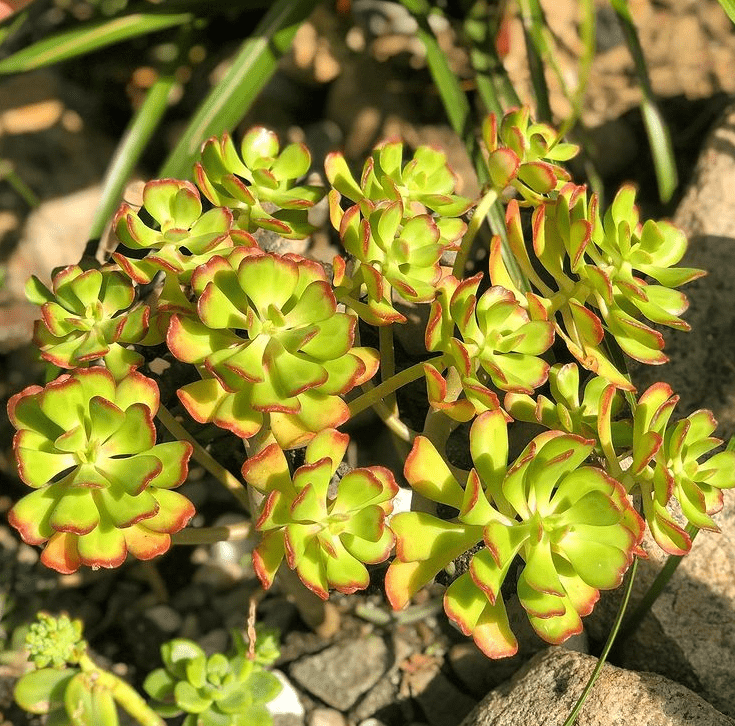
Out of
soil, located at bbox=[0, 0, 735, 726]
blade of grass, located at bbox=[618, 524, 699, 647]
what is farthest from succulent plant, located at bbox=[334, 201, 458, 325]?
soil, located at bbox=[0, 0, 735, 726]

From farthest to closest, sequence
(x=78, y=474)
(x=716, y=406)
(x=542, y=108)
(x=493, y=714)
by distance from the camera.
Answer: (x=542, y=108) < (x=716, y=406) < (x=493, y=714) < (x=78, y=474)

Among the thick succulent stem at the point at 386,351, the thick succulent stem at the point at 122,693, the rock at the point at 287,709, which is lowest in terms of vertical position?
the rock at the point at 287,709

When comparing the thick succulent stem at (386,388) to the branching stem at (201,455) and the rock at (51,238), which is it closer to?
the branching stem at (201,455)

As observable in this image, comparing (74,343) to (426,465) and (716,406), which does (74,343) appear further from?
(716,406)

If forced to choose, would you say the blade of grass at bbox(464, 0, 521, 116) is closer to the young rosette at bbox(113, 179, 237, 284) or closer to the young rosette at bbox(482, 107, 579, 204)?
the young rosette at bbox(482, 107, 579, 204)

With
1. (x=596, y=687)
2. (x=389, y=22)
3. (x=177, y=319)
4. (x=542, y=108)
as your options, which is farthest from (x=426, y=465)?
(x=389, y=22)

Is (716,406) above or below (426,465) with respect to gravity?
below

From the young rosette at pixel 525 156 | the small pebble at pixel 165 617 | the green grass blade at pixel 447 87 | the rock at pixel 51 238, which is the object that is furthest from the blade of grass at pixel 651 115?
the rock at pixel 51 238
